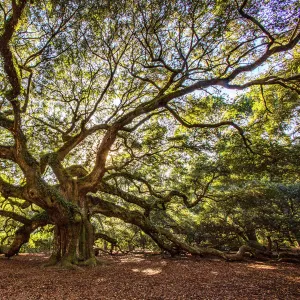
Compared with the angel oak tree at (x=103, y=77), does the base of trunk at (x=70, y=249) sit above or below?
below

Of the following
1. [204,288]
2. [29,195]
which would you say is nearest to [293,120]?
[204,288]

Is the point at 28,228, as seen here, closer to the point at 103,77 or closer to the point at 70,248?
the point at 70,248

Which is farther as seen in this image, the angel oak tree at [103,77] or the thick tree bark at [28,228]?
the thick tree bark at [28,228]

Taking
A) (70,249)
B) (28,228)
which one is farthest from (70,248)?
(28,228)

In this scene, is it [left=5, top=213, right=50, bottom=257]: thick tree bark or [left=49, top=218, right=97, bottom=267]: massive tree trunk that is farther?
[left=5, top=213, right=50, bottom=257]: thick tree bark

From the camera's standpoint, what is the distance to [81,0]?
623 cm

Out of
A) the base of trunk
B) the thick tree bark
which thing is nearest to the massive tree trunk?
the base of trunk

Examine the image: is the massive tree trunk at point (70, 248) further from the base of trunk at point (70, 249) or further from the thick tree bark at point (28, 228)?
the thick tree bark at point (28, 228)

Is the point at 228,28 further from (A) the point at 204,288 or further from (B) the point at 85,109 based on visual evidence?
(A) the point at 204,288

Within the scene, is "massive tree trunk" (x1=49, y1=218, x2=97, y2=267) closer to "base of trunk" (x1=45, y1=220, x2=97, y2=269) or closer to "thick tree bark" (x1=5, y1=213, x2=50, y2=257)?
"base of trunk" (x1=45, y1=220, x2=97, y2=269)

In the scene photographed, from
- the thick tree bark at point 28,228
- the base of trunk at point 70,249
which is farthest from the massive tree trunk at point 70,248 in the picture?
the thick tree bark at point 28,228

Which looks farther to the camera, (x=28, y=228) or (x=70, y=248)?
(x=28, y=228)

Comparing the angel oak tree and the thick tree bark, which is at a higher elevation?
the angel oak tree

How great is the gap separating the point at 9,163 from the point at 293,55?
14.1m
